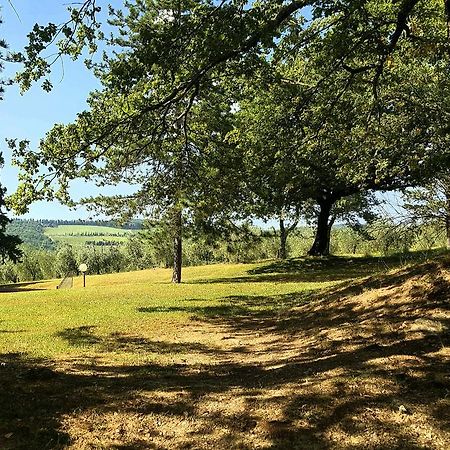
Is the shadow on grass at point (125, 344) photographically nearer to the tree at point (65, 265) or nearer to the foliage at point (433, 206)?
the foliage at point (433, 206)

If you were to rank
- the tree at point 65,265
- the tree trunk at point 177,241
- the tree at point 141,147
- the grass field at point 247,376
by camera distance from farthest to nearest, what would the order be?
the tree at point 65,265, the tree trunk at point 177,241, the tree at point 141,147, the grass field at point 247,376

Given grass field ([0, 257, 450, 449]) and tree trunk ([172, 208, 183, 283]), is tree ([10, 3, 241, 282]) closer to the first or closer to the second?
tree trunk ([172, 208, 183, 283])

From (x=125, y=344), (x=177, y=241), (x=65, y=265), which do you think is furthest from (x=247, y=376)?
(x=65, y=265)

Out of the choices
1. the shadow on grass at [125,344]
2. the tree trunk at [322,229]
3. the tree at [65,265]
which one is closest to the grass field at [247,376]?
the shadow on grass at [125,344]

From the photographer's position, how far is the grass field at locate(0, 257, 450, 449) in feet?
15.0

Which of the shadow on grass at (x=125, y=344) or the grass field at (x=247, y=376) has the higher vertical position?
the grass field at (x=247, y=376)

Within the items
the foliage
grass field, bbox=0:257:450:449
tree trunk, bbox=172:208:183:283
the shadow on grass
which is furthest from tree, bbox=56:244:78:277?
the foliage

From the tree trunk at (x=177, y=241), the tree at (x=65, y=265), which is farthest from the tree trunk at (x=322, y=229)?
the tree at (x=65, y=265)

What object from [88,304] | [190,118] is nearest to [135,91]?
[190,118]

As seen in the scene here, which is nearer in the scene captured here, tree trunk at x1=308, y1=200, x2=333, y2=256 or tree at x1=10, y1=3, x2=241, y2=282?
tree at x1=10, y1=3, x2=241, y2=282

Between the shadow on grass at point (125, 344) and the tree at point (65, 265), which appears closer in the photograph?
the shadow on grass at point (125, 344)

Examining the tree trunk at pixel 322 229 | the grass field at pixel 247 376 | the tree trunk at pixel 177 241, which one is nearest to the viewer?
the grass field at pixel 247 376

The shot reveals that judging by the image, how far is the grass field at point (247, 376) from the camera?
15.0 ft

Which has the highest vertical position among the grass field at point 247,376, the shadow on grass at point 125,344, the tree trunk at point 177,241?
the tree trunk at point 177,241
